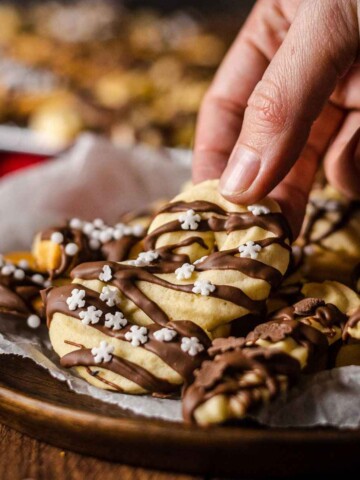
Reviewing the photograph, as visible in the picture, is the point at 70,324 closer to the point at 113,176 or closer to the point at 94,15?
the point at 113,176

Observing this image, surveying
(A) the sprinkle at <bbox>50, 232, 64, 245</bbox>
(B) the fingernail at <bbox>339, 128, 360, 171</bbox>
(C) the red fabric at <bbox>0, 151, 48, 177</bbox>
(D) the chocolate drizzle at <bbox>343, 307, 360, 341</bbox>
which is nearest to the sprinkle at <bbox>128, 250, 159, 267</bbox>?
(A) the sprinkle at <bbox>50, 232, 64, 245</bbox>

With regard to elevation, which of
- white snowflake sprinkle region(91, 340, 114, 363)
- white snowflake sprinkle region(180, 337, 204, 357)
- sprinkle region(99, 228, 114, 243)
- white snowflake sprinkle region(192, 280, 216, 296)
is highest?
white snowflake sprinkle region(192, 280, 216, 296)

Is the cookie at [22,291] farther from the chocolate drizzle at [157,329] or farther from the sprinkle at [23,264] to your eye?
the chocolate drizzle at [157,329]

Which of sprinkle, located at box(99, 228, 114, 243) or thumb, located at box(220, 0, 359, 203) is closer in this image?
thumb, located at box(220, 0, 359, 203)

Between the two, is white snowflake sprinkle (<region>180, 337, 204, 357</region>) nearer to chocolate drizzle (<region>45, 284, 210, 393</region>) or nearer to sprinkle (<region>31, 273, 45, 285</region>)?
chocolate drizzle (<region>45, 284, 210, 393</region>)

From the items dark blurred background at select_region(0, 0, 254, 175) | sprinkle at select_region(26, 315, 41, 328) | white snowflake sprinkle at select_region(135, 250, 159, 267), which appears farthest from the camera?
dark blurred background at select_region(0, 0, 254, 175)

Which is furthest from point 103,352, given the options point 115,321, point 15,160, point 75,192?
point 15,160

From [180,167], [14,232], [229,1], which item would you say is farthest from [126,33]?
[14,232]

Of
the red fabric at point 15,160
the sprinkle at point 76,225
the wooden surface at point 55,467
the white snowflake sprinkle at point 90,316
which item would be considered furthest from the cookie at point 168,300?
the red fabric at point 15,160
